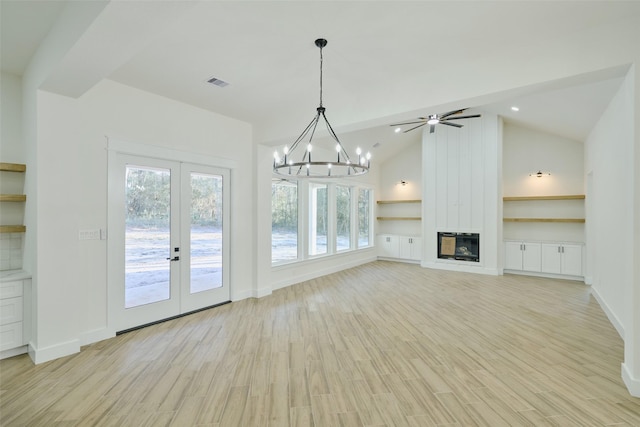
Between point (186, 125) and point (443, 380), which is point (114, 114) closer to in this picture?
point (186, 125)

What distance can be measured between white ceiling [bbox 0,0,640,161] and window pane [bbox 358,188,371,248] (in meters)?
5.02

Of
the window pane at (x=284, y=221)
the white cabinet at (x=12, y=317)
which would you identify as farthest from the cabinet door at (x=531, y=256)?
the white cabinet at (x=12, y=317)

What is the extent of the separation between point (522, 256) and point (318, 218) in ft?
16.5

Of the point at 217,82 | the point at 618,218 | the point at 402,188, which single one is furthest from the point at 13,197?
the point at 402,188

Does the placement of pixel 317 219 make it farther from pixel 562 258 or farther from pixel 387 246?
pixel 562 258

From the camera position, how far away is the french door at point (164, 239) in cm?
378

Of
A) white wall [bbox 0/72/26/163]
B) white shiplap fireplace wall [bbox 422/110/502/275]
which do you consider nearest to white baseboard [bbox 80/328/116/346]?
white wall [bbox 0/72/26/163]

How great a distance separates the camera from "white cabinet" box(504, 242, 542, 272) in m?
7.23

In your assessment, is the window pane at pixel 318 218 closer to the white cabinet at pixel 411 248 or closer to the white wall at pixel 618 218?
the white cabinet at pixel 411 248

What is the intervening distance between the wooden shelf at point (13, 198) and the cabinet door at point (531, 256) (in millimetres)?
9121

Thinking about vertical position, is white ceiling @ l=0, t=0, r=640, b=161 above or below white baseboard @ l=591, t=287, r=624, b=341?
above

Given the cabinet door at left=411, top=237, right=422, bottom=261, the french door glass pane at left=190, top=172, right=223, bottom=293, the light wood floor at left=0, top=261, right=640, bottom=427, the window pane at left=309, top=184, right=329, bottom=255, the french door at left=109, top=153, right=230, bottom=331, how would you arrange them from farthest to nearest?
the cabinet door at left=411, top=237, right=422, bottom=261 → the window pane at left=309, top=184, right=329, bottom=255 → the french door glass pane at left=190, top=172, right=223, bottom=293 → the french door at left=109, top=153, right=230, bottom=331 → the light wood floor at left=0, top=261, right=640, bottom=427

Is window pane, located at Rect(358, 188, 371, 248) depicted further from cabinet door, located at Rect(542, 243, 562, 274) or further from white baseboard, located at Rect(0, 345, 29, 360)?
white baseboard, located at Rect(0, 345, 29, 360)

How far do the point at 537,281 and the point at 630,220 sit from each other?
194 inches
